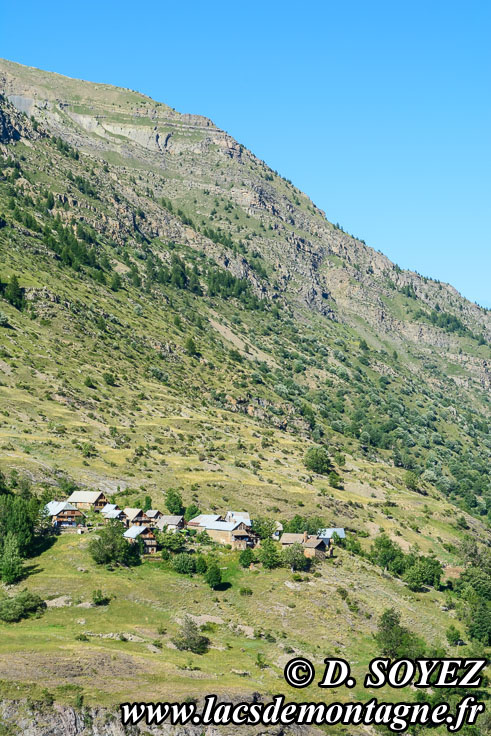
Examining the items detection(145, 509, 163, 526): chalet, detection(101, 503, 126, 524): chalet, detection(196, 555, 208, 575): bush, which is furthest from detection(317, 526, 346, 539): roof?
detection(101, 503, 126, 524): chalet

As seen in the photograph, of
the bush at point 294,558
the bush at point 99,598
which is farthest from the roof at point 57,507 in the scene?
the bush at point 294,558

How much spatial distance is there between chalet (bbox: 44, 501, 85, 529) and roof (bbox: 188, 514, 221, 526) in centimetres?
1852

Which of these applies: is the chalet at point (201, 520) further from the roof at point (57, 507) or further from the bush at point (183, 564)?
the roof at point (57, 507)

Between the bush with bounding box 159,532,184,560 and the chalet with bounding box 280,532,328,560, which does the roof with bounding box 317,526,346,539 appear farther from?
the bush with bounding box 159,532,184,560

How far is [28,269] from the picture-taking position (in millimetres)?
199625

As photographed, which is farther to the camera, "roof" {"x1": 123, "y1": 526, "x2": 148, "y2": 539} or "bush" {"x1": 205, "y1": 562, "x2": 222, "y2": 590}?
"roof" {"x1": 123, "y1": 526, "x2": 148, "y2": 539}

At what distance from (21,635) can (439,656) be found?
49.4 metres

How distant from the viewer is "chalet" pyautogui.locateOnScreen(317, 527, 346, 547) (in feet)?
376

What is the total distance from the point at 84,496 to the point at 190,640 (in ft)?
132

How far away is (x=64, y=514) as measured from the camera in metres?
99.1

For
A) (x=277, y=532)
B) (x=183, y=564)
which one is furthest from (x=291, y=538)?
(x=183, y=564)

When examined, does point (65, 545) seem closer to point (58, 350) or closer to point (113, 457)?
point (113, 457)

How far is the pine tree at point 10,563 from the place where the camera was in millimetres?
79438

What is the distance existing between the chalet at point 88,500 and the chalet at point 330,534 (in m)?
36.4
